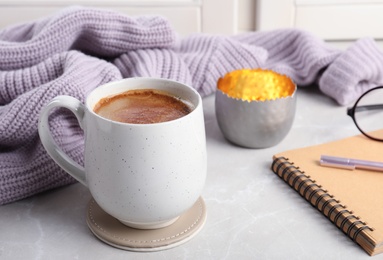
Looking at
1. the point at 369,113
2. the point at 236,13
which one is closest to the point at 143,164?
the point at 369,113

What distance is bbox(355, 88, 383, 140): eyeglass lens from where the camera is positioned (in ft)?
2.03

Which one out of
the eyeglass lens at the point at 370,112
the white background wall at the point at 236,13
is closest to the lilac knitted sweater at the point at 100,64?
the eyeglass lens at the point at 370,112

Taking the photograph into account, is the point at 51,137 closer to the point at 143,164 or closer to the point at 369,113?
the point at 143,164

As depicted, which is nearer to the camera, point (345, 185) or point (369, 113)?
point (345, 185)

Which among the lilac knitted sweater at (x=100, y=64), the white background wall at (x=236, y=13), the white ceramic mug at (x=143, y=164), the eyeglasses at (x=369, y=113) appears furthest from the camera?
the white background wall at (x=236, y=13)

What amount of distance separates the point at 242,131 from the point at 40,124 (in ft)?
0.75

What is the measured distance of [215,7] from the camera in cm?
116

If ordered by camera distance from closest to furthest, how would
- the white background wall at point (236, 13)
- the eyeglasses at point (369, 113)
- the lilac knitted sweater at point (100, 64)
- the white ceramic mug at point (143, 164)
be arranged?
the white ceramic mug at point (143, 164), the lilac knitted sweater at point (100, 64), the eyeglasses at point (369, 113), the white background wall at point (236, 13)

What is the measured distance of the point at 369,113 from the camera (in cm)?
65

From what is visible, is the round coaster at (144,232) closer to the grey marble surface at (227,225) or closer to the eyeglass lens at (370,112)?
the grey marble surface at (227,225)

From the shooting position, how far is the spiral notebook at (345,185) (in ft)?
1.40

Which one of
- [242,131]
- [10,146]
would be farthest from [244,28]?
[10,146]

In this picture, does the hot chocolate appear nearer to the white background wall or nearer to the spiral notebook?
the spiral notebook

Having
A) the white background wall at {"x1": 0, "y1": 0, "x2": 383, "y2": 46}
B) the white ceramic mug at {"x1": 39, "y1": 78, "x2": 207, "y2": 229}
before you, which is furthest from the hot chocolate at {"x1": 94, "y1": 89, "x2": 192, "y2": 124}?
the white background wall at {"x1": 0, "y1": 0, "x2": 383, "y2": 46}
